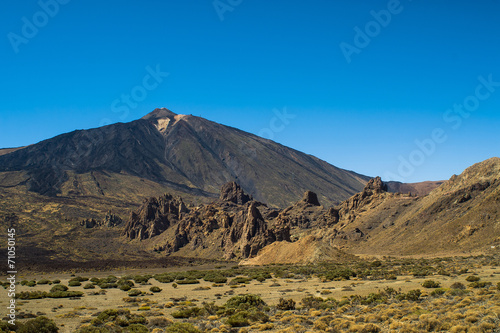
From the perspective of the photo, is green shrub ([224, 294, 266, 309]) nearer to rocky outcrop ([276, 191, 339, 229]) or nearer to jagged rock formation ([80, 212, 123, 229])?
rocky outcrop ([276, 191, 339, 229])

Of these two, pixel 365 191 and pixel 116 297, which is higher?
pixel 365 191

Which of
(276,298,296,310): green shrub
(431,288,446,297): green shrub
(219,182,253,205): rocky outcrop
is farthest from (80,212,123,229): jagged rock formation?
(431,288,446,297): green shrub

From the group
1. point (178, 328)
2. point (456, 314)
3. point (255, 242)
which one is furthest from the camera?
point (255, 242)

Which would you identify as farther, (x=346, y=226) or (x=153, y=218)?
(x=153, y=218)

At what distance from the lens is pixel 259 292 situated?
39531 millimetres

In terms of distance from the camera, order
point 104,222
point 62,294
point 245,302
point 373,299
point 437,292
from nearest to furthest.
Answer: point 373,299
point 437,292
point 245,302
point 62,294
point 104,222

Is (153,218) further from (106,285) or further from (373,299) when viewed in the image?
(373,299)

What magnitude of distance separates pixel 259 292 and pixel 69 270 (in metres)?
57.9

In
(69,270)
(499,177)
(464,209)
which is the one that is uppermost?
(499,177)

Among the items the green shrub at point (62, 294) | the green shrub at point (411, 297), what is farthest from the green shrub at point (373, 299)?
the green shrub at point (62, 294)

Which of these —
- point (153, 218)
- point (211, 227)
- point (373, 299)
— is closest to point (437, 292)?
point (373, 299)

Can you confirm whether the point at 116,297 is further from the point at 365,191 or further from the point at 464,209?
the point at 365,191

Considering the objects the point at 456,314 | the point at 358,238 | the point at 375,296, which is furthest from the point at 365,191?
the point at 456,314

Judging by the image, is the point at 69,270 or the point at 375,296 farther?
the point at 69,270
